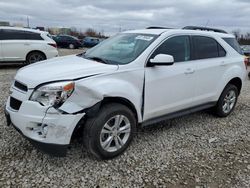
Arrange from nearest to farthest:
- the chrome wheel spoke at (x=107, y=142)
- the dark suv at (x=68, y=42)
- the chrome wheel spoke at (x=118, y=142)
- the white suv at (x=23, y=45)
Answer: the chrome wheel spoke at (x=107, y=142) → the chrome wheel spoke at (x=118, y=142) → the white suv at (x=23, y=45) → the dark suv at (x=68, y=42)

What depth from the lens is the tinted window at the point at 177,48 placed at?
3.72 metres

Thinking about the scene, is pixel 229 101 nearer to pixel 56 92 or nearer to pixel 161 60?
pixel 161 60

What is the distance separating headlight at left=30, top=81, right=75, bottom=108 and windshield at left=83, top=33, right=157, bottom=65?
0.85 metres

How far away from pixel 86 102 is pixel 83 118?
21 centimetres

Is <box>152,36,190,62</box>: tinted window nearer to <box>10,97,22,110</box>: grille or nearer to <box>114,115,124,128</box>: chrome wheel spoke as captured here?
<box>114,115,124,128</box>: chrome wheel spoke

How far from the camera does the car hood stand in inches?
112

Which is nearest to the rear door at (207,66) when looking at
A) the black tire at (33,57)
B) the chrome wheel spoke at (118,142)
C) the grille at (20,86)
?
the chrome wheel spoke at (118,142)

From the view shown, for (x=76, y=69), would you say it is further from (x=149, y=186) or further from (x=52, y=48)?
(x=52, y=48)

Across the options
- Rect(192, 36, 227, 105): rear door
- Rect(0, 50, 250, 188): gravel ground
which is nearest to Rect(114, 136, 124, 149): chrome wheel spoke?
Rect(0, 50, 250, 188): gravel ground

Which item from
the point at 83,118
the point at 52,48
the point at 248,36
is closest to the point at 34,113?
the point at 83,118

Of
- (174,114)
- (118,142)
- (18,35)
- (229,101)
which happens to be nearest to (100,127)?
(118,142)

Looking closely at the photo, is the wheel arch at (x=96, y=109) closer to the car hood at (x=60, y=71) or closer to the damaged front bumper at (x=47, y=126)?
the damaged front bumper at (x=47, y=126)

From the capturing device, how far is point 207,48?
173 inches

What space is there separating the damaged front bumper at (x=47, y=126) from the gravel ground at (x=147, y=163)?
36 cm
